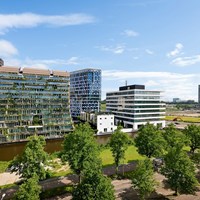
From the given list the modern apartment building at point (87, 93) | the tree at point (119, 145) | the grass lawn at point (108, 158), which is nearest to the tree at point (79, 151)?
the tree at point (119, 145)

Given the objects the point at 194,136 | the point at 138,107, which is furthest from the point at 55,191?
the point at 138,107

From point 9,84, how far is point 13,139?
76.2ft

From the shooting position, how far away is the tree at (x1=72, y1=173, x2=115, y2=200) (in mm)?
29000

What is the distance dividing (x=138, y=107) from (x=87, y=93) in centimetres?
6556

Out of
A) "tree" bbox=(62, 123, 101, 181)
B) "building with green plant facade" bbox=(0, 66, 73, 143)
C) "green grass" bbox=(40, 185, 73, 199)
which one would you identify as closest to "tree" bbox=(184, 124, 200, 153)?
"tree" bbox=(62, 123, 101, 181)

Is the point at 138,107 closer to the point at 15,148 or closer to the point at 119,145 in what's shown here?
the point at 15,148

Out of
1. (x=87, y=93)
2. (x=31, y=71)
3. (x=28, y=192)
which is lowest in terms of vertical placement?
(x=28, y=192)

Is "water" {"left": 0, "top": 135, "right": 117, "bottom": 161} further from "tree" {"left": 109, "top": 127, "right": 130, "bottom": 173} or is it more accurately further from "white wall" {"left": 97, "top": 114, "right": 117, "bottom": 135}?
"tree" {"left": 109, "top": 127, "right": 130, "bottom": 173}

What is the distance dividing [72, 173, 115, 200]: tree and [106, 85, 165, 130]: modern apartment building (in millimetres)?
95446

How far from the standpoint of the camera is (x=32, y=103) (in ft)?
331

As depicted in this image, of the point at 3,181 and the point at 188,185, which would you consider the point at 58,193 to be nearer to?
the point at 3,181

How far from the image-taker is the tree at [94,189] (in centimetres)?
2900

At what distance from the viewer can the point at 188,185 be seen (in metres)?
39.0

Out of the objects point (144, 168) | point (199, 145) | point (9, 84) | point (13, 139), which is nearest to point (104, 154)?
point (199, 145)
